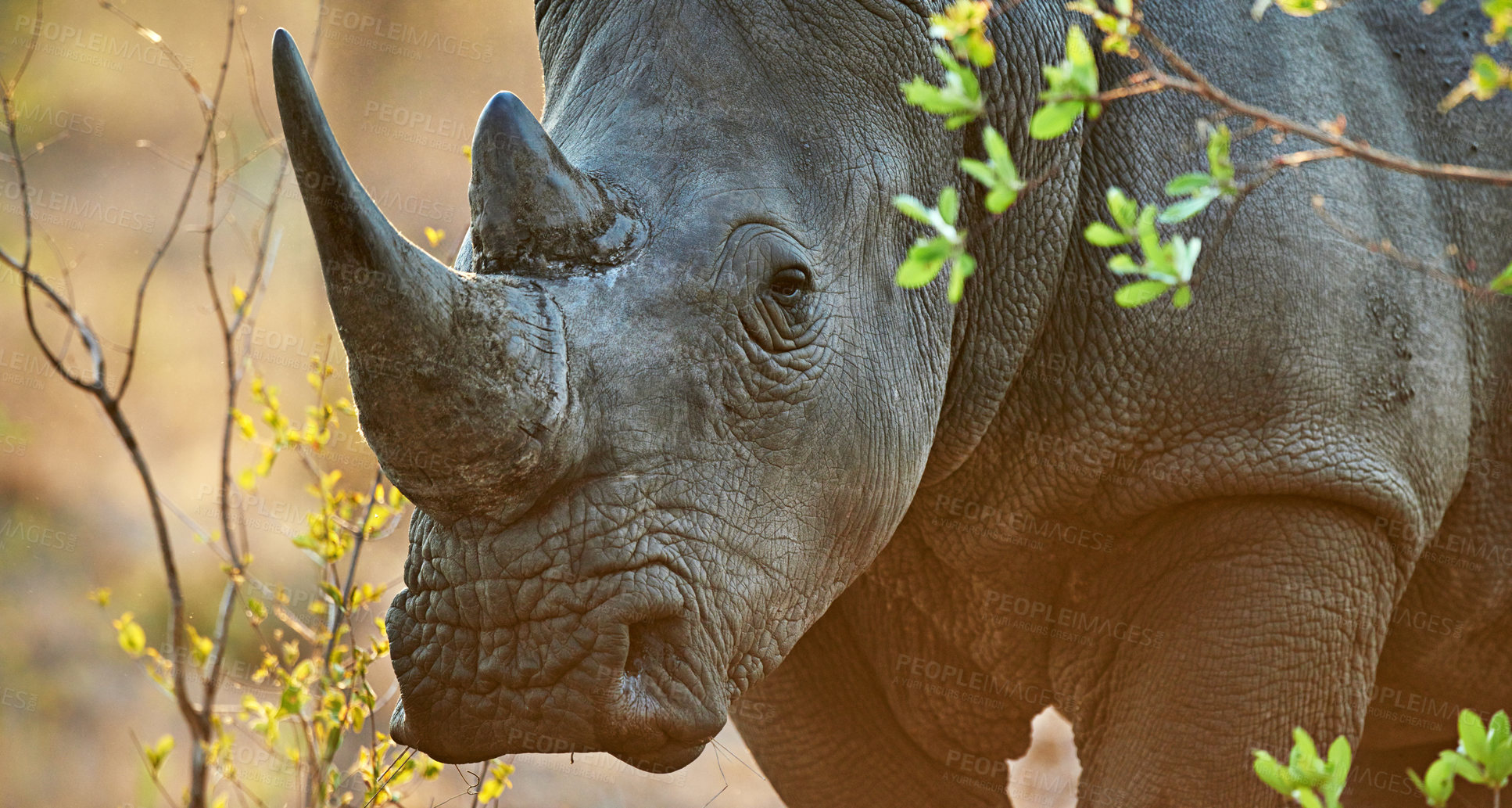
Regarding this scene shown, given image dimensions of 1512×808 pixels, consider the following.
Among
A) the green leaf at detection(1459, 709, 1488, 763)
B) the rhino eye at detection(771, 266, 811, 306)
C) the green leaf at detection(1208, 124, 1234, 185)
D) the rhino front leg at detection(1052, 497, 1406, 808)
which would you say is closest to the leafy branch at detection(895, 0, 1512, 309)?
the green leaf at detection(1208, 124, 1234, 185)

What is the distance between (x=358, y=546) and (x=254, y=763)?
12.4ft

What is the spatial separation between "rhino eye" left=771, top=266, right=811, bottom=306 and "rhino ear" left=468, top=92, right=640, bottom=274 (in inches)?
10.3

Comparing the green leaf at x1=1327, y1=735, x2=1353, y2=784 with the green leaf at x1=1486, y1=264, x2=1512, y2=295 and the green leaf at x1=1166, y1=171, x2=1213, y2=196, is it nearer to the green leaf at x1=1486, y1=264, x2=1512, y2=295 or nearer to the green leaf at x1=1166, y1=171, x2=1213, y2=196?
the green leaf at x1=1486, y1=264, x2=1512, y2=295

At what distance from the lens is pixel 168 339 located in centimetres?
938

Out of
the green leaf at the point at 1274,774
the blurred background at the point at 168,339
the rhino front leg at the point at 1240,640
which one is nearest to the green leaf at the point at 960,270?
the green leaf at the point at 1274,774

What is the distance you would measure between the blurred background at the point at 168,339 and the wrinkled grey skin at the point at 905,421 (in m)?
3.54

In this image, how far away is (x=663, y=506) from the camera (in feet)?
7.23

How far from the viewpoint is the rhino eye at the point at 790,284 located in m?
2.38

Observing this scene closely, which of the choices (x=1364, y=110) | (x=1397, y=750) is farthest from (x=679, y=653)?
(x=1397, y=750)

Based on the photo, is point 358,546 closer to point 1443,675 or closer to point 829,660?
point 829,660

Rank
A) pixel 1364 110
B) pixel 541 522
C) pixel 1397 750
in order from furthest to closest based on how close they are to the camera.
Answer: pixel 1397 750 < pixel 1364 110 < pixel 541 522

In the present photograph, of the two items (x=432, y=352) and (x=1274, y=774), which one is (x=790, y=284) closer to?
(x=432, y=352)

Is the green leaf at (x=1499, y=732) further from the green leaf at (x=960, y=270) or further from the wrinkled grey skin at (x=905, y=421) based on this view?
the wrinkled grey skin at (x=905, y=421)

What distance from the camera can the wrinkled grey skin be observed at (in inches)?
84.4
